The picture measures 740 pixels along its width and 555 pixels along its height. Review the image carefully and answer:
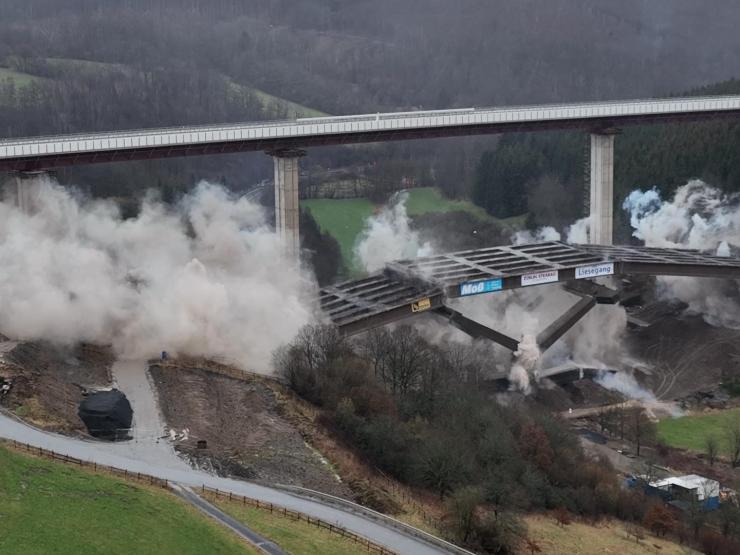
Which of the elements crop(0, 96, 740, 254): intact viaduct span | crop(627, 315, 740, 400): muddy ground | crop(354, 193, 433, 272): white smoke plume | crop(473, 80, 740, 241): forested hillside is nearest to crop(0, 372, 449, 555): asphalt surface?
crop(0, 96, 740, 254): intact viaduct span

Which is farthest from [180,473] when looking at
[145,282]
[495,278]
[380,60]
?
[380,60]

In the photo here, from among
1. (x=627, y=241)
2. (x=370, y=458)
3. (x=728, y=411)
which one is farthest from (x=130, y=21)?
(x=370, y=458)

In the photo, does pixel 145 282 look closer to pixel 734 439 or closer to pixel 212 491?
pixel 212 491

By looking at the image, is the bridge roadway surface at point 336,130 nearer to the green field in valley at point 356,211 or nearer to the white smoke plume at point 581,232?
the white smoke plume at point 581,232

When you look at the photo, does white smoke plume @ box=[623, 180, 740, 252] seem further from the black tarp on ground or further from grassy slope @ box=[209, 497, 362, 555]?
grassy slope @ box=[209, 497, 362, 555]

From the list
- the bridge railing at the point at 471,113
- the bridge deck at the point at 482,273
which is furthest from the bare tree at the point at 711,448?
the bridge railing at the point at 471,113

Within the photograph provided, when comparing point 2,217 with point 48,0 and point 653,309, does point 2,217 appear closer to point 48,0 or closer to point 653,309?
point 653,309
